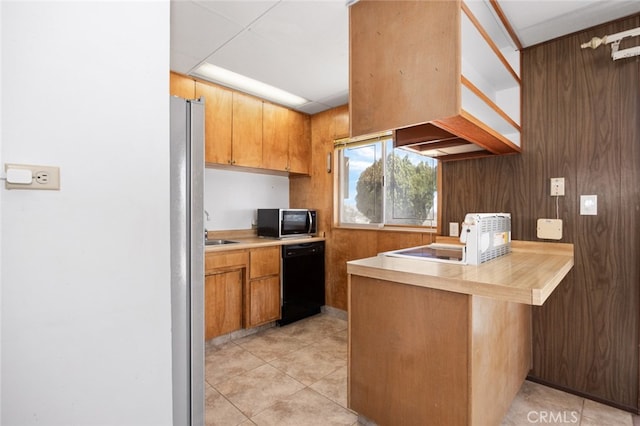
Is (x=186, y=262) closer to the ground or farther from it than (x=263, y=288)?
farther from it

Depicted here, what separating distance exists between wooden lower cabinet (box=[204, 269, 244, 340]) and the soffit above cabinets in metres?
1.84

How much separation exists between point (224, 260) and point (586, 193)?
277cm

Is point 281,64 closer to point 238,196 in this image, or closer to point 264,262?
point 238,196

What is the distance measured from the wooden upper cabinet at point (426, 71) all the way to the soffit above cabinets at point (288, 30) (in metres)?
0.20

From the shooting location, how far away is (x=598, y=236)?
76.0 inches

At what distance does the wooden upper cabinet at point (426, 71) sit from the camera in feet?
4.53

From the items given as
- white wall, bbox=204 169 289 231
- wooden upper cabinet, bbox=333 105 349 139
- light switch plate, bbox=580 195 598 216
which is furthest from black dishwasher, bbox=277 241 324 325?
light switch plate, bbox=580 195 598 216

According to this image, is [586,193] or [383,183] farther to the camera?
[383,183]

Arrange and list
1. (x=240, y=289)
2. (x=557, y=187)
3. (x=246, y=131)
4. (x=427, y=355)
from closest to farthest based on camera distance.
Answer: (x=427, y=355) < (x=557, y=187) < (x=240, y=289) < (x=246, y=131)

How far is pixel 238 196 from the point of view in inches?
141

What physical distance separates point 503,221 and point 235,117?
8.36 ft

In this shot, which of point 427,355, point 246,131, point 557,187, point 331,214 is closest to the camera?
point 427,355

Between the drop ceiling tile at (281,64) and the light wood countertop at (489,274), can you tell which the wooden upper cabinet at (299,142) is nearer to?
the drop ceiling tile at (281,64)

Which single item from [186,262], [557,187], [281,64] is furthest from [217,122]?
[557,187]
